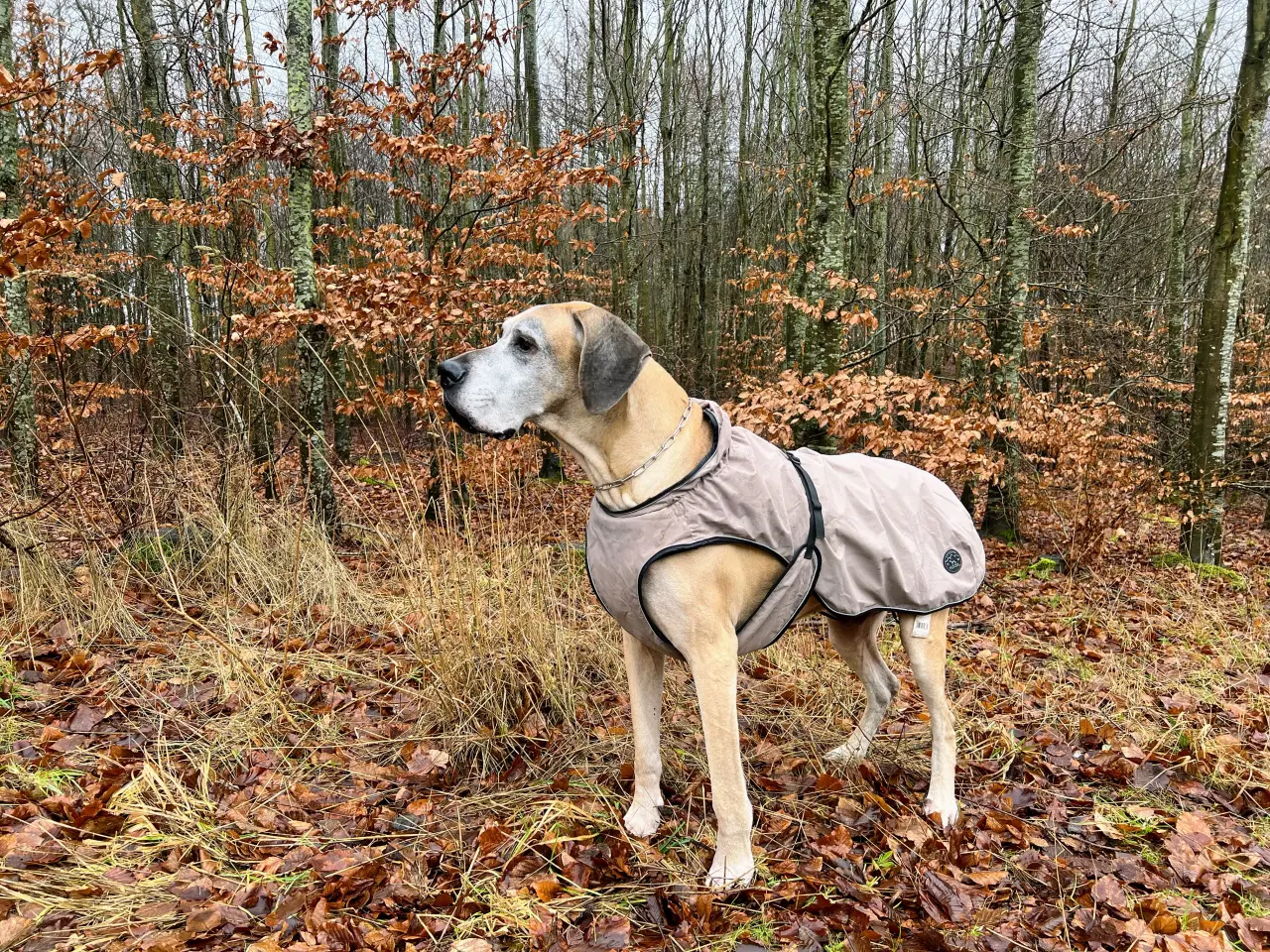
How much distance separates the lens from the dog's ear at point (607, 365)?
261cm

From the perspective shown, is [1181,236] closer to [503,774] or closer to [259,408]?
[259,408]

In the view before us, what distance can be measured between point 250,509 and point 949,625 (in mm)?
5630

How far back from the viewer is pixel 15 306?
7074 millimetres

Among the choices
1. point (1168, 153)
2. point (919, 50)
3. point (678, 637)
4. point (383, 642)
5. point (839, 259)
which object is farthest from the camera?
point (1168, 153)

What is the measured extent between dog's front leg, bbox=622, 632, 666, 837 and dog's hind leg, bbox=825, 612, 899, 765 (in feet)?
3.27

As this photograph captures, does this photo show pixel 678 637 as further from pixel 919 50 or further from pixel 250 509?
pixel 919 50

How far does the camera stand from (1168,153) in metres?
18.2

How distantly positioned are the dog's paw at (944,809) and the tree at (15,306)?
657cm

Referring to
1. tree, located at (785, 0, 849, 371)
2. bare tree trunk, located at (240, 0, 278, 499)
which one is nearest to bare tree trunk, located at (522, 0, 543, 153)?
bare tree trunk, located at (240, 0, 278, 499)

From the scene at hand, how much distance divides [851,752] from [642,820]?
3.81 ft

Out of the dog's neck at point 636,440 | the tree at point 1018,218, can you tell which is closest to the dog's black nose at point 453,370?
the dog's neck at point 636,440

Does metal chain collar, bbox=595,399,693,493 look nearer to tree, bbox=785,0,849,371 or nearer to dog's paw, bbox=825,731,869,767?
dog's paw, bbox=825,731,869,767

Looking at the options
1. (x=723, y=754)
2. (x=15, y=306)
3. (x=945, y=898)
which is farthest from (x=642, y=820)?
(x=15, y=306)

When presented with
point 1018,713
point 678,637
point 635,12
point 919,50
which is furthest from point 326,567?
point 919,50
